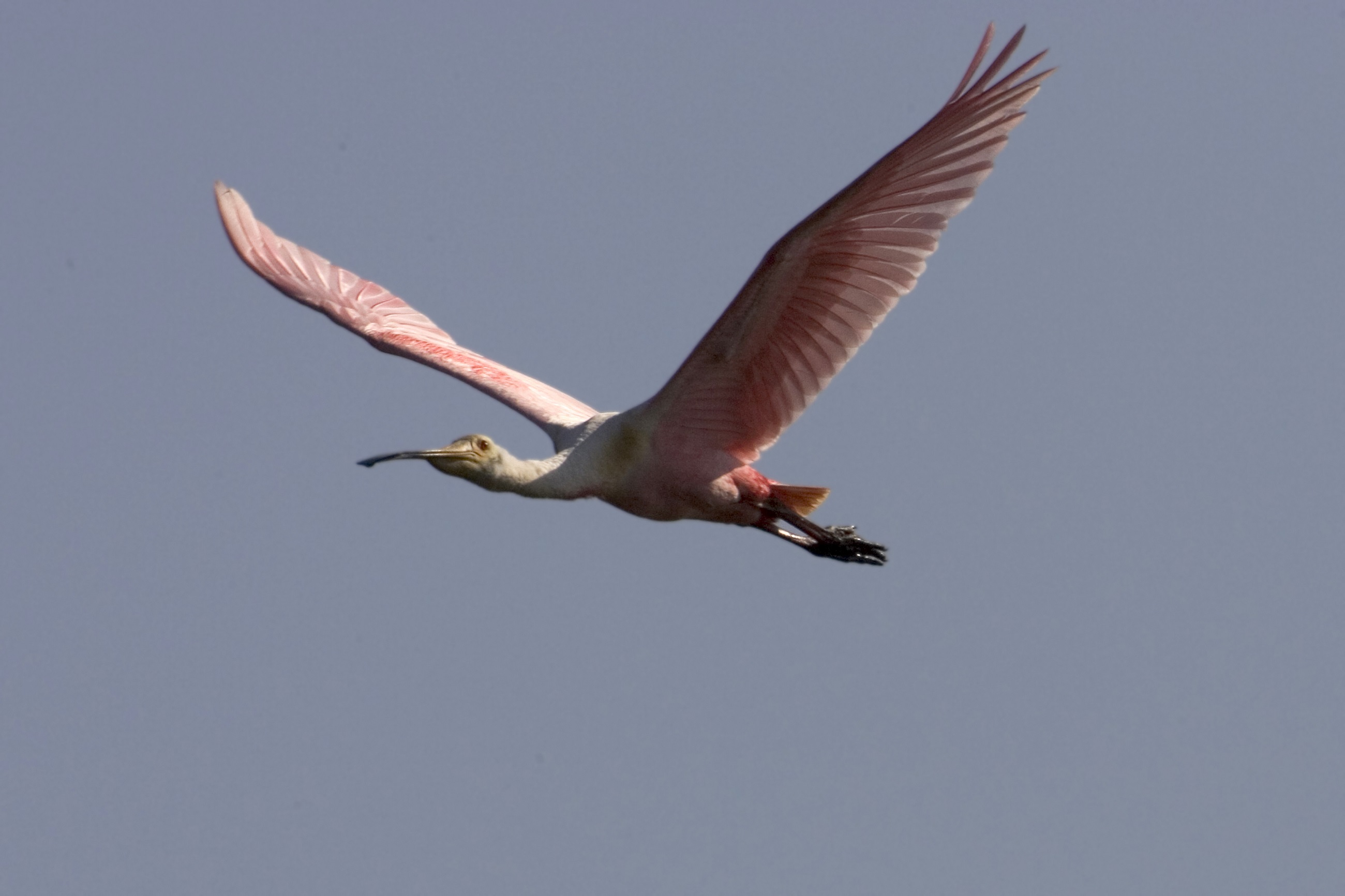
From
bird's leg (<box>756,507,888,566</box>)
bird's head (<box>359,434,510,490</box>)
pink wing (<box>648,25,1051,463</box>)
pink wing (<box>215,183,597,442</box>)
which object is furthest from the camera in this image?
pink wing (<box>215,183,597,442</box>)

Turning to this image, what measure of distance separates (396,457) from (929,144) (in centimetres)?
407

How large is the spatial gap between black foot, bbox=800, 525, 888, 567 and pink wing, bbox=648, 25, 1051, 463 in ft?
3.86

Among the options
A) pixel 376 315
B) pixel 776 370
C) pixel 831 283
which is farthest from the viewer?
pixel 376 315

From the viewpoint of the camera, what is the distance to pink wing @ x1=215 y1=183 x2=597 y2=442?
576 inches

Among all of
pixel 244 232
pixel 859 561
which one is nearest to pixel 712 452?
pixel 859 561

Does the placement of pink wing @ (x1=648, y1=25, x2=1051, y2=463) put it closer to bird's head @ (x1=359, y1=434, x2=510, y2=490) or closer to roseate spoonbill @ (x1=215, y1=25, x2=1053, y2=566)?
roseate spoonbill @ (x1=215, y1=25, x2=1053, y2=566)

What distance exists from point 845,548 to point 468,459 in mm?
2924

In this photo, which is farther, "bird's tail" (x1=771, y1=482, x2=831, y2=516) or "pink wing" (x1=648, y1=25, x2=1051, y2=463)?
"bird's tail" (x1=771, y1=482, x2=831, y2=516)

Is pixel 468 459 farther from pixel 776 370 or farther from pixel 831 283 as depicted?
pixel 831 283

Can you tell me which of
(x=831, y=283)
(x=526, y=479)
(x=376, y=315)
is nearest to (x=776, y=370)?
(x=831, y=283)

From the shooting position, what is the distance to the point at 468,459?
41.1 ft

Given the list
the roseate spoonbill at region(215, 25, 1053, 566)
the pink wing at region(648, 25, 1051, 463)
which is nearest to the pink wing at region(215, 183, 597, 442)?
the roseate spoonbill at region(215, 25, 1053, 566)

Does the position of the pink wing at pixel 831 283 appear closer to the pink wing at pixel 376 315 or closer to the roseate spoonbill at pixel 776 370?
the roseate spoonbill at pixel 776 370

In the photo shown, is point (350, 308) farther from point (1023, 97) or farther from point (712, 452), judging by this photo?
point (1023, 97)
